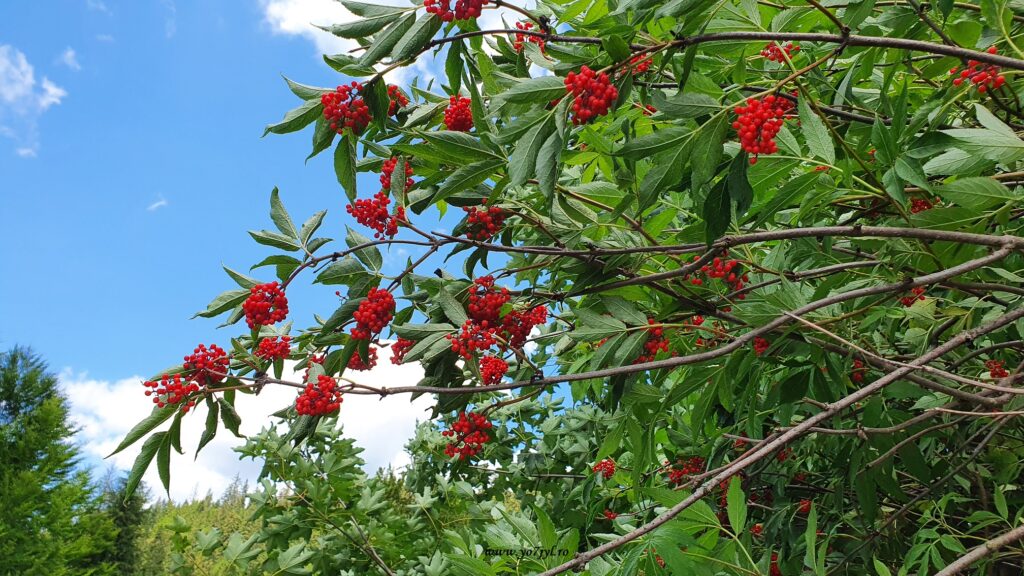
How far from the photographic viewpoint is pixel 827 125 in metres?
1.74

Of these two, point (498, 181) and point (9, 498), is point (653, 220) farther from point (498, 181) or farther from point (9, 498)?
point (9, 498)

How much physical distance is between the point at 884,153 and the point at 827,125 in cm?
18

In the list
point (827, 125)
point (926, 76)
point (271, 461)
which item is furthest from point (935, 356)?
point (271, 461)

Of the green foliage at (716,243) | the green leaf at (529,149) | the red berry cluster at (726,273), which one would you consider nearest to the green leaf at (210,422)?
the green foliage at (716,243)

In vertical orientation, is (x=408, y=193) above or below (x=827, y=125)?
above

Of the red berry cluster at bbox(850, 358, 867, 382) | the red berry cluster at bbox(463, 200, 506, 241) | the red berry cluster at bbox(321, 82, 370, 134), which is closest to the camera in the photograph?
the red berry cluster at bbox(321, 82, 370, 134)

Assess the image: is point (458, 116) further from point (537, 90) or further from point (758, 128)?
point (758, 128)

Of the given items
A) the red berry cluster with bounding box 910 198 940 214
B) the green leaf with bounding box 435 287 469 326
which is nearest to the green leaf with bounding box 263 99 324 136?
the green leaf with bounding box 435 287 469 326

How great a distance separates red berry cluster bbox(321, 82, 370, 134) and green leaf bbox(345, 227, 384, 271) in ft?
1.08

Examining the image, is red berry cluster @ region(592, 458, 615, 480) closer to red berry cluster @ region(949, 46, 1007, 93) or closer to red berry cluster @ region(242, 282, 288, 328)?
red berry cluster @ region(242, 282, 288, 328)

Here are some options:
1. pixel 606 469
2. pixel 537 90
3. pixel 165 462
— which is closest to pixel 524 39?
pixel 537 90

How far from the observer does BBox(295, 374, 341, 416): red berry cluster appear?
1.82 metres

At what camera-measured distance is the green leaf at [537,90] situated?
1.44 m

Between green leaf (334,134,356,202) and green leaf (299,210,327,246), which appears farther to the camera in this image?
green leaf (299,210,327,246)
